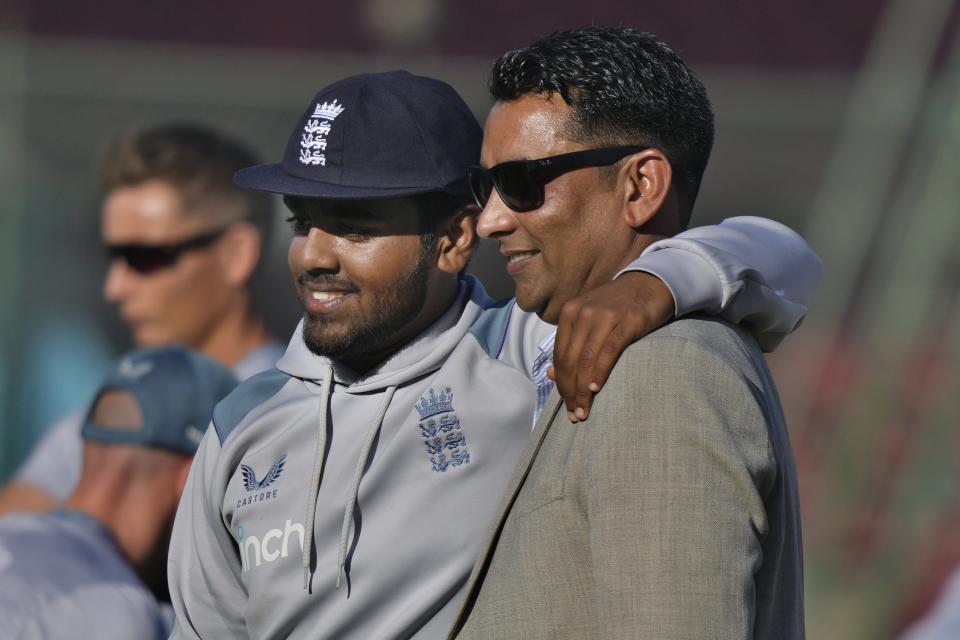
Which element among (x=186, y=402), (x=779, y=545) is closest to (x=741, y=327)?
(x=779, y=545)

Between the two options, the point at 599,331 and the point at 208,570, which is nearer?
the point at 599,331

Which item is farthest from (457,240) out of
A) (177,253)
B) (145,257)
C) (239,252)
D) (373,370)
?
(145,257)

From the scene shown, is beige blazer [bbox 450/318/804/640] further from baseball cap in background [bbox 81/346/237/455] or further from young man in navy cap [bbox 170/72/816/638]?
baseball cap in background [bbox 81/346/237/455]

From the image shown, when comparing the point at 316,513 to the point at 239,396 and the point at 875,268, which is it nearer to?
the point at 239,396

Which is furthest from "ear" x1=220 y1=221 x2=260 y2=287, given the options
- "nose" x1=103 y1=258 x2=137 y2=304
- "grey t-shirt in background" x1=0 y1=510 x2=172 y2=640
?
"grey t-shirt in background" x1=0 y1=510 x2=172 y2=640

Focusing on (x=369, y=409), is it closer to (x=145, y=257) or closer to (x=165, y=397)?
(x=165, y=397)

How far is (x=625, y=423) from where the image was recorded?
148 cm

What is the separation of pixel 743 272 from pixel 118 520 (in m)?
1.95

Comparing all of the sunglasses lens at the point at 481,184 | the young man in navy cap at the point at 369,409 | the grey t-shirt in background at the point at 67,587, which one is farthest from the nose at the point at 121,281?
the sunglasses lens at the point at 481,184

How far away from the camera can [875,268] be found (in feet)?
23.4

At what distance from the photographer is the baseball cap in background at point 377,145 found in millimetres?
2135

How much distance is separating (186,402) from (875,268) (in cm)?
489

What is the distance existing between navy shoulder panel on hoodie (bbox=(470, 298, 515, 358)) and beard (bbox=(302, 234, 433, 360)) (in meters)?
0.11

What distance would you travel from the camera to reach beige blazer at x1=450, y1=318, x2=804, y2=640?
142cm
